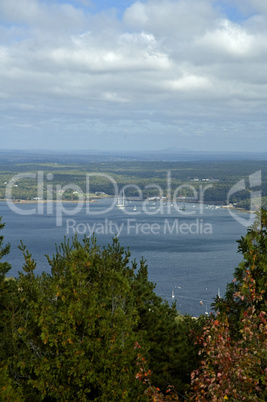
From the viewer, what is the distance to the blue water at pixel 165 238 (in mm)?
69812

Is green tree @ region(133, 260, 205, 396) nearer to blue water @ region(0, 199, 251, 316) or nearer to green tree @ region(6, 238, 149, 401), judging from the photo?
green tree @ region(6, 238, 149, 401)

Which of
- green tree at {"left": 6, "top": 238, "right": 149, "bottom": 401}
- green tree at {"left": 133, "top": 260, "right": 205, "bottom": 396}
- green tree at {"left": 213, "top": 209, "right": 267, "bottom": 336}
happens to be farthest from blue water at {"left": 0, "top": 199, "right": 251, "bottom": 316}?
green tree at {"left": 6, "top": 238, "right": 149, "bottom": 401}

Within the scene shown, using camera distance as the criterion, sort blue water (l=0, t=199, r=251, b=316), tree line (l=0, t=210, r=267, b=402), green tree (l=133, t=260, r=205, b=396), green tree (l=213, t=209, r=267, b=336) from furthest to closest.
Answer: blue water (l=0, t=199, r=251, b=316) < green tree (l=133, t=260, r=205, b=396) < green tree (l=213, t=209, r=267, b=336) < tree line (l=0, t=210, r=267, b=402)

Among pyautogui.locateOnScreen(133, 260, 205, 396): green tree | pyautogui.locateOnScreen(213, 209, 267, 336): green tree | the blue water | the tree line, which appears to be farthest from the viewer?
the blue water

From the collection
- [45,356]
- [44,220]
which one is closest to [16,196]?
[44,220]

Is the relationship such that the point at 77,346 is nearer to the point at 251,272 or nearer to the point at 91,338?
the point at 91,338

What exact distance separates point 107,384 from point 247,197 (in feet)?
557

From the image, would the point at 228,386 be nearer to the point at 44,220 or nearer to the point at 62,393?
the point at 62,393

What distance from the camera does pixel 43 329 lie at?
11656mm

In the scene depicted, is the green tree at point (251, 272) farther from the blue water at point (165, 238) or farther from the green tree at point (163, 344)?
the blue water at point (165, 238)

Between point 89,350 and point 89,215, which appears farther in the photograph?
point 89,215

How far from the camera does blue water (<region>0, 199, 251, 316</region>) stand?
6981 cm

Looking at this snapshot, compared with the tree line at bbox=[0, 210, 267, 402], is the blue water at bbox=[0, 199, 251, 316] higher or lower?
lower


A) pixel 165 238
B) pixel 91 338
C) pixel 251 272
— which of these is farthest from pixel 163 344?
pixel 165 238
